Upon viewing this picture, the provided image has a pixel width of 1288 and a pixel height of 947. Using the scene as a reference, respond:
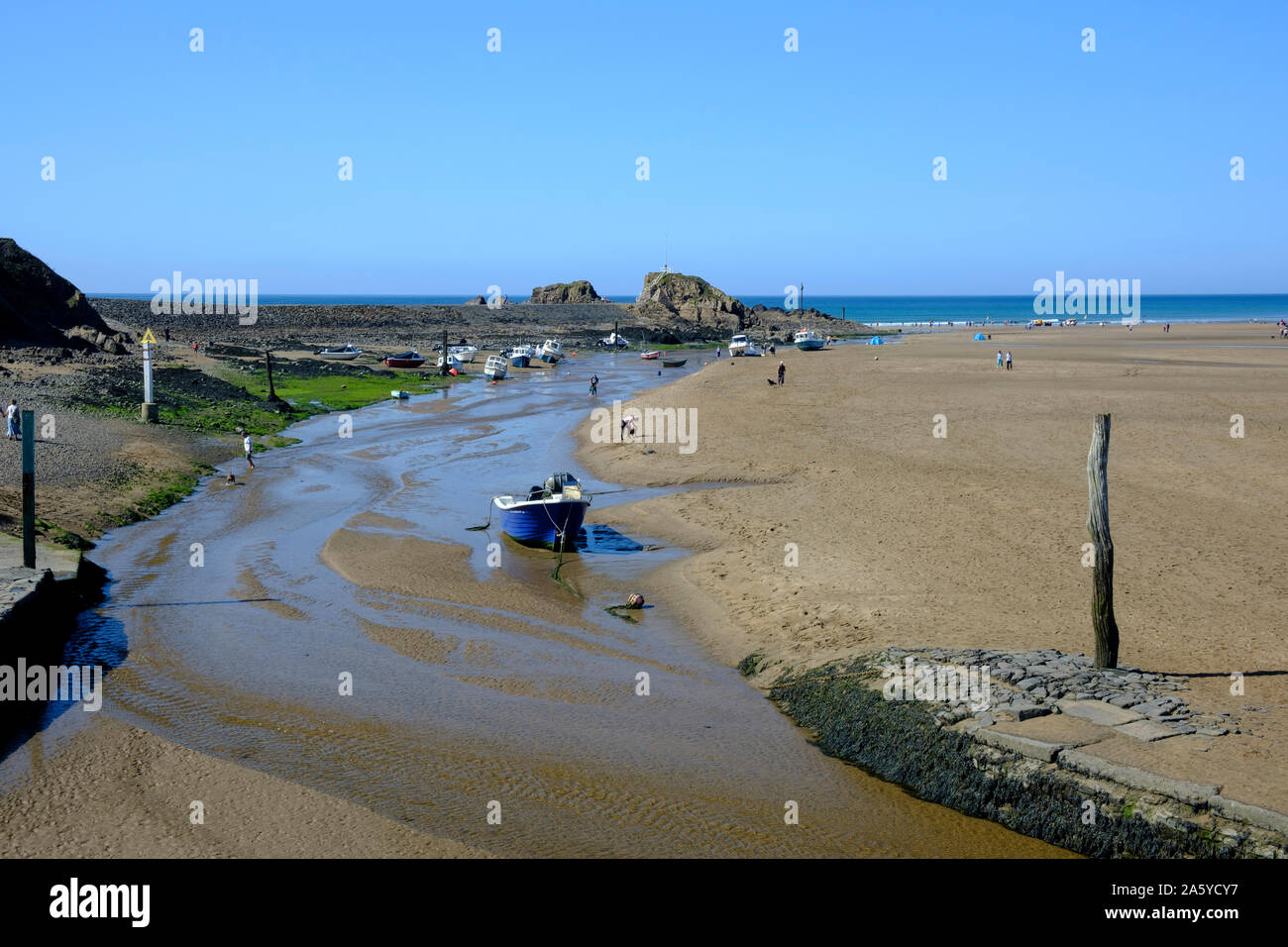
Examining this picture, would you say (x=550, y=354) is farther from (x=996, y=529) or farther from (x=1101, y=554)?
(x=1101, y=554)

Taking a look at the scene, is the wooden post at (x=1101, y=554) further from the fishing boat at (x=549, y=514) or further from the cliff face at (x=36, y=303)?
the cliff face at (x=36, y=303)

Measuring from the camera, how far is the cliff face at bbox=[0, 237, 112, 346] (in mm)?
53875

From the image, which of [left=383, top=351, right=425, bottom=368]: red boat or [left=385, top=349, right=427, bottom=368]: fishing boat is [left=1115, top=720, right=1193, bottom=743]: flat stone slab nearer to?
[left=385, top=349, right=427, bottom=368]: fishing boat

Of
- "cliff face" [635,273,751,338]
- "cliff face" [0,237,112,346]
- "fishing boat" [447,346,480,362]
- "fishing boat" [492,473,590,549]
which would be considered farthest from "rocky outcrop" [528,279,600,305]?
"fishing boat" [492,473,590,549]

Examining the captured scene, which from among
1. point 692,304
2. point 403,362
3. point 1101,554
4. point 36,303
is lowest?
point 1101,554

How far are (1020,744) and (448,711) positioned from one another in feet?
26.3

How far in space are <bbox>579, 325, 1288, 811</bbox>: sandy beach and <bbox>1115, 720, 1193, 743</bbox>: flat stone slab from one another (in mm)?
187

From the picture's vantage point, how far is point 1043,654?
14.1 meters

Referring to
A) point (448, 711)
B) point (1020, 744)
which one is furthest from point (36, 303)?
point (1020, 744)

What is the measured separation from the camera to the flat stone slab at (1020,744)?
11.3 m

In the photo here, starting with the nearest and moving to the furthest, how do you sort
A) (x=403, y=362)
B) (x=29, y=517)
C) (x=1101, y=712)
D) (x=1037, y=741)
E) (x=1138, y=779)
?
(x=1138, y=779) → (x=1037, y=741) → (x=1101, y=712) → (x=29, y=517) → (x=403, y=362)

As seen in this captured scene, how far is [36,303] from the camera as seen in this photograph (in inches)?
2318

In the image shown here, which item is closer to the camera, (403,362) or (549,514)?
(549,514)
